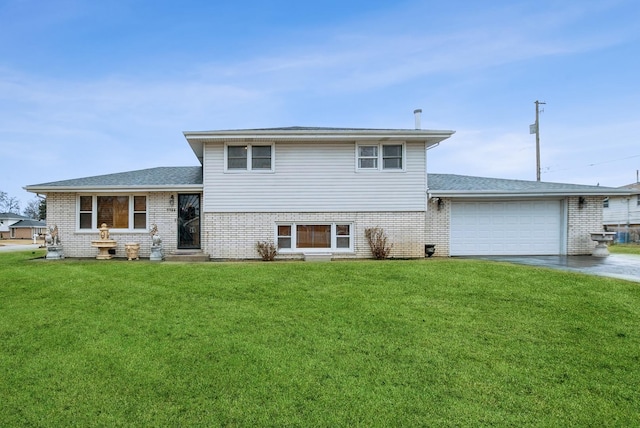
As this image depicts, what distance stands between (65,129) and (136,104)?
304 inches

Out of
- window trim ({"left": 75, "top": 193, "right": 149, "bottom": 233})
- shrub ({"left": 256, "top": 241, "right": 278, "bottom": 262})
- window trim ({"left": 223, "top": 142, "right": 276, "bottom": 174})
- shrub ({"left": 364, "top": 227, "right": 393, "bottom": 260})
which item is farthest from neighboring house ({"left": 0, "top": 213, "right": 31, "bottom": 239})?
shrub ({"left": 364, "top": 227, "right": 393, "bottom": 260})

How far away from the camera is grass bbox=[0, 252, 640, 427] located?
3.33 meters

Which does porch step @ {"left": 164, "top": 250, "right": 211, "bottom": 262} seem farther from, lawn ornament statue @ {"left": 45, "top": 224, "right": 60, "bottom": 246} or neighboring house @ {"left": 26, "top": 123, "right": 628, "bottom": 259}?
lawn ornament statue @ {"left": 45, "top": 224, "right": 60, "bottom": 246}

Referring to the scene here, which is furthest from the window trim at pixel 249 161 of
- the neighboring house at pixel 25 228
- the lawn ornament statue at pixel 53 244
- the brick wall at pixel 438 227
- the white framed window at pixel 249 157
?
the neighboring house at pixel 25 228

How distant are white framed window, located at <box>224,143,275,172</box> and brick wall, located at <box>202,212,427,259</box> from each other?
5.58 feet

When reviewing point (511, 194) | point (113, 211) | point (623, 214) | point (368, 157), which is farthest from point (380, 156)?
point (623, 214)

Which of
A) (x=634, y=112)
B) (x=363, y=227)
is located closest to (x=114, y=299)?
A: (x=363, y=227)

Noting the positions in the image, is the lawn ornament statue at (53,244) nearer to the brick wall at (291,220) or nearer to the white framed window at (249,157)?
the brick wall at (291,220)

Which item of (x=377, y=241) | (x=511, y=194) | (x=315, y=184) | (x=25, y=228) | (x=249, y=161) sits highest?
(x=249, y=161)

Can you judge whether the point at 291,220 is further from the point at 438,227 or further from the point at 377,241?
the point at 438,227

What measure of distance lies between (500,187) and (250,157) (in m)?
9.95

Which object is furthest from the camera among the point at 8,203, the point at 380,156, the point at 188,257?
the point at 8,203

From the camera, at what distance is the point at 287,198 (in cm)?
1244

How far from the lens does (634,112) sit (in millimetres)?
18484
